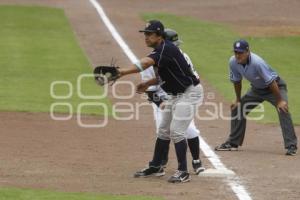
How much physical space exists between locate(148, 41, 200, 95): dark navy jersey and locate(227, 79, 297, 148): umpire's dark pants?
2334mm

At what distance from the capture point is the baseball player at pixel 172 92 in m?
9.27

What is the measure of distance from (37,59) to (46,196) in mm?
13459

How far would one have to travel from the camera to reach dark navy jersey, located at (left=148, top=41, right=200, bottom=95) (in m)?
9.22

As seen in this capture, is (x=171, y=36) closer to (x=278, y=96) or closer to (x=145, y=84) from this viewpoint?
(x=145, y=84)

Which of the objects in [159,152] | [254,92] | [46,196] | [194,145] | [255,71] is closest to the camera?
[46,196]

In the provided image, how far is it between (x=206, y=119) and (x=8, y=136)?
401 centimetres

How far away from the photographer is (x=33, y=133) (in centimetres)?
1293

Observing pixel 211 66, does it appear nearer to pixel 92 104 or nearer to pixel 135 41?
pixel 135 41

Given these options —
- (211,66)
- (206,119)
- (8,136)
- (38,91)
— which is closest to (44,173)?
(8,136)

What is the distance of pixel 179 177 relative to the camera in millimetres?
9523

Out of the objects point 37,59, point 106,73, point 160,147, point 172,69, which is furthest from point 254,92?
point 37,59

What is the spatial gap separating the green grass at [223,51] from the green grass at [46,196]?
6.84 m

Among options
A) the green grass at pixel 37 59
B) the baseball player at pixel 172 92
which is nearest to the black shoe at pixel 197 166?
the baseball player at pixel 172 92

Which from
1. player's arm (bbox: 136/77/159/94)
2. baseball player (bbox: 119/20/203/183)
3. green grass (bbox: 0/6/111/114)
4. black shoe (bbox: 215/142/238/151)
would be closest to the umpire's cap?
baseball player (bbox: 119/20/203/183)
